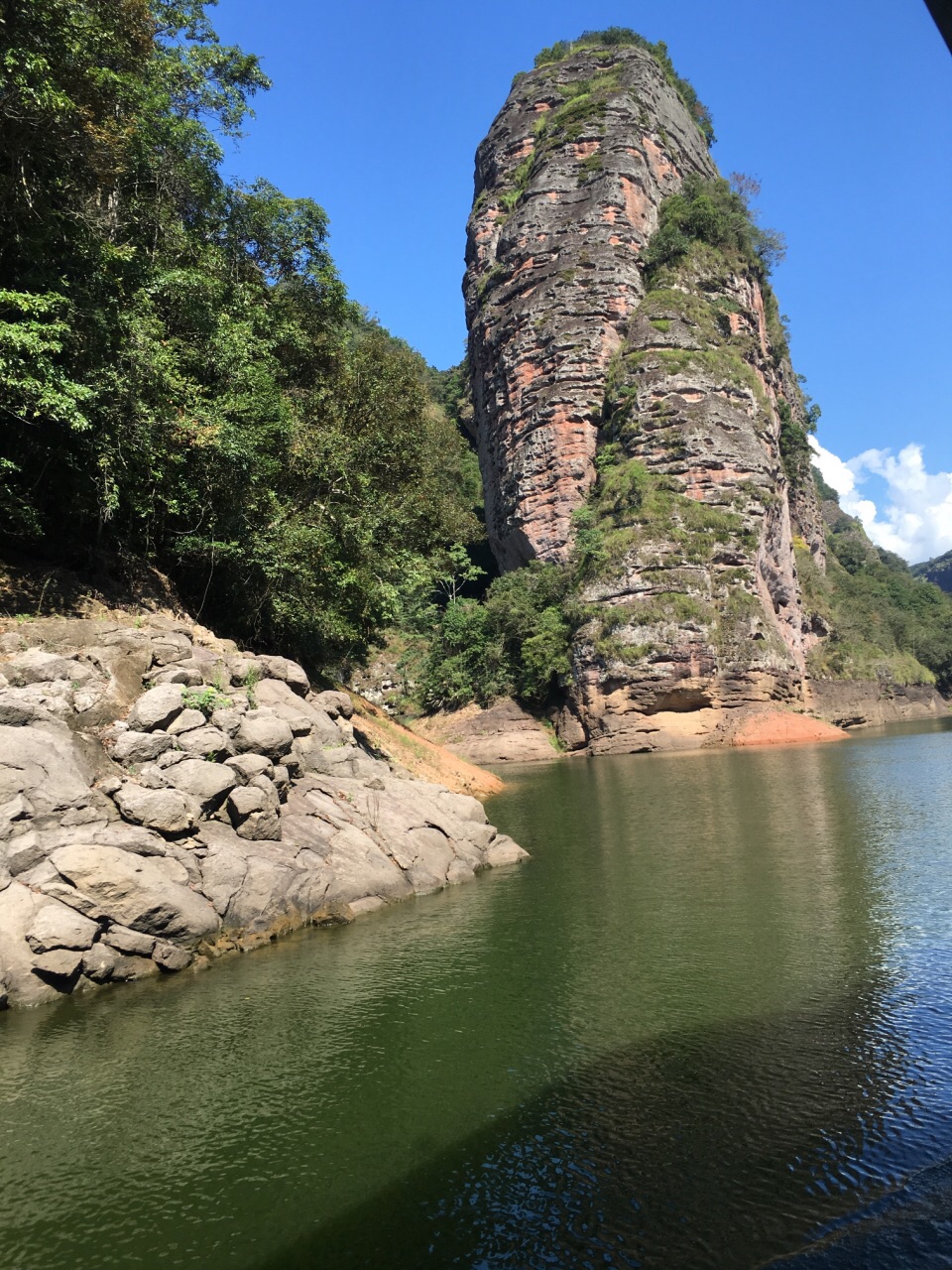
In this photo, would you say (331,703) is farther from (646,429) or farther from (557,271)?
(557,271)

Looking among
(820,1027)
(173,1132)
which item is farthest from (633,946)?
(173,1132)

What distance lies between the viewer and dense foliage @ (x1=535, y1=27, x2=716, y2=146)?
66.2 meters

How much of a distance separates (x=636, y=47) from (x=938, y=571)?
155105mm

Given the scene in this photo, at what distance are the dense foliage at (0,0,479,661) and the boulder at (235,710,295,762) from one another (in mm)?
4481

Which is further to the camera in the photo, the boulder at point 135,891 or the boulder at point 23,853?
the boulder at point 135,891

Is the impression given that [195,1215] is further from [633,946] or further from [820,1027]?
[633,946]

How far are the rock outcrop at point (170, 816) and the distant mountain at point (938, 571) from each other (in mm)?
191421

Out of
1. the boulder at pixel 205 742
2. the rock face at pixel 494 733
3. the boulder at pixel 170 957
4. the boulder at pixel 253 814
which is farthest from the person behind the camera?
the rock face at pixel 494 733

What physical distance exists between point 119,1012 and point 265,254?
19497 millimetres

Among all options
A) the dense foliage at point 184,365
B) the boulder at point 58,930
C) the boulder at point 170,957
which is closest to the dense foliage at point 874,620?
the dense foliage at point 184,365

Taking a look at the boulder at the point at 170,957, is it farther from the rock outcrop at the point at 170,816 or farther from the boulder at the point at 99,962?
the boulder at the point at 99,962

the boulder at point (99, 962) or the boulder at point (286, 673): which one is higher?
the boulder at point (286, 673)

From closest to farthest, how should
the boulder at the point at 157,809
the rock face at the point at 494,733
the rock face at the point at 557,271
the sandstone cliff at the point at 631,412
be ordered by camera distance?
the boulder at the point at 157,809, the sandstone cliff at the point at 631,412, the rock face at the point at 494,733, the rock face at the point at 557,271

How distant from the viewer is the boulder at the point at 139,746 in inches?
416
